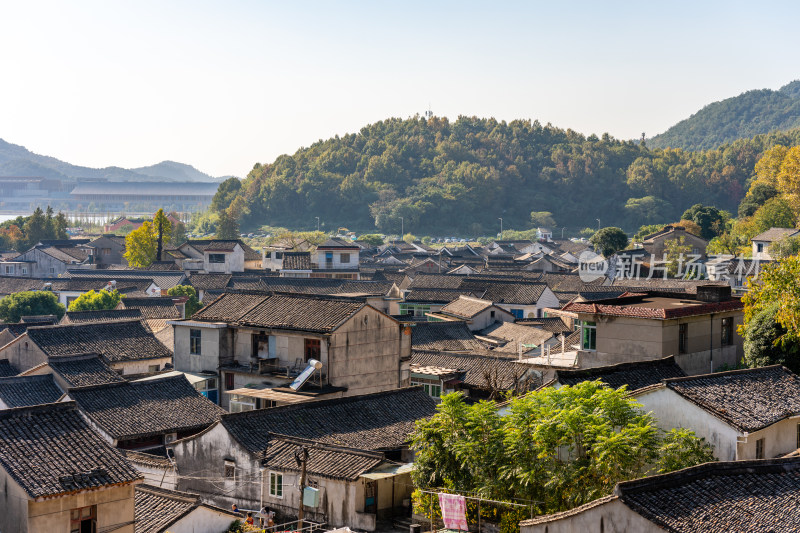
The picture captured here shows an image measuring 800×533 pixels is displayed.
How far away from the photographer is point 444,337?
134 ft

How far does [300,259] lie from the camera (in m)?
70.2

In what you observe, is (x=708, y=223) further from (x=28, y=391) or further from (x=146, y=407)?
(x=28, y=391)

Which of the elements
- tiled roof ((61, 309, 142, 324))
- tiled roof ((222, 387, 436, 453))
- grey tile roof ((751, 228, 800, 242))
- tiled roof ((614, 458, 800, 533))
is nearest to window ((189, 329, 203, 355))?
tiled roof ((222, 387, 436, 453))

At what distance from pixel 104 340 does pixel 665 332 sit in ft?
71.3

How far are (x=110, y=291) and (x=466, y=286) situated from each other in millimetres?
22446

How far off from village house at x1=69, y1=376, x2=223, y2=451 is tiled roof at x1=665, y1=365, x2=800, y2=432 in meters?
14.1

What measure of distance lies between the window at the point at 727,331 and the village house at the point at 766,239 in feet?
111

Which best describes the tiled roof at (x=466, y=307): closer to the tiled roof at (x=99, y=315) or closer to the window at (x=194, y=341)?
the tiled roof at (x=99, y=315)

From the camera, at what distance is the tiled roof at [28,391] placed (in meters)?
27.5

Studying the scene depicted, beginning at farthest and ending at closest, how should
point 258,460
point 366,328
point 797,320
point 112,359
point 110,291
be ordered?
point 110,291
point 112,359
point 366,328
point 797,320
point 258,460

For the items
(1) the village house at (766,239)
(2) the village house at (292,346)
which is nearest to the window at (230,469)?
(2) the village house at (292,346)

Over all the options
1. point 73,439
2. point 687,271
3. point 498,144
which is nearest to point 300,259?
point 687,271

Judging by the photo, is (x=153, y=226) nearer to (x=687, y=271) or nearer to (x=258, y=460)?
(x=687, y=271)

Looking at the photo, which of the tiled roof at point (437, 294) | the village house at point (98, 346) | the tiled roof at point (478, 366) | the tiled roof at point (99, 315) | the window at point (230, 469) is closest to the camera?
the window at point (230, 469)
